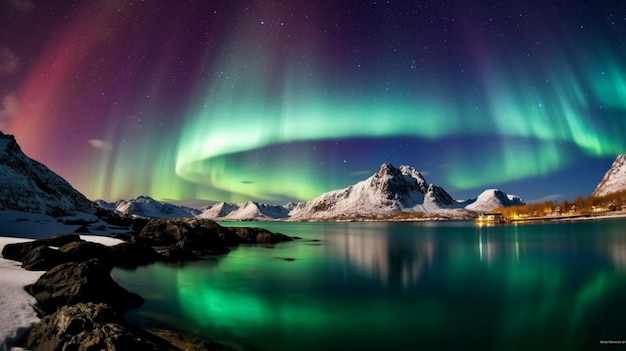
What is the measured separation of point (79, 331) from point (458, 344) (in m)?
15.3

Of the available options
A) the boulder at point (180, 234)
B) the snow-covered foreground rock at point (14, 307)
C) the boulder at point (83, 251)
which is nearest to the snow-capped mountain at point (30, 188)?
the boulder at point (180, 234)

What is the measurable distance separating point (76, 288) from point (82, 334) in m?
8.42

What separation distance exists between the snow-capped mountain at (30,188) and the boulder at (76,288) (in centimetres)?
7259

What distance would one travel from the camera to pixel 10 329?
12.4 metres

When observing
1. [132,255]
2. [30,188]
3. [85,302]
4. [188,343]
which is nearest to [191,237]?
[132,255]

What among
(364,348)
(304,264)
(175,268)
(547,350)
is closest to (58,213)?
(175,268)

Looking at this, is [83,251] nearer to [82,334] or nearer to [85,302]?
[85,302]

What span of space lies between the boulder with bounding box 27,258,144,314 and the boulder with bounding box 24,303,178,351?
4.58 metres

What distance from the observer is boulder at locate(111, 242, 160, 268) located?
3988 cm

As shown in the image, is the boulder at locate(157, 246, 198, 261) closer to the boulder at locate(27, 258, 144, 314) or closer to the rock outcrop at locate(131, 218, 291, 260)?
the rock outcrop at locate(131, 218, 291, 260)

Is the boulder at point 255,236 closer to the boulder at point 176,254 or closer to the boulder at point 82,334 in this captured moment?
the boulder at point 176,254

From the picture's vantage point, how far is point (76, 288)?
18172 millimetres

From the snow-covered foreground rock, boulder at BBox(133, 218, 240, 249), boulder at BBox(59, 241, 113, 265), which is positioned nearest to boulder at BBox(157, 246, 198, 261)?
boulder at BBox(59, 241, 113, 265)

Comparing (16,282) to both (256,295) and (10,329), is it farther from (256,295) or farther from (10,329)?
(256,295)
